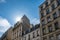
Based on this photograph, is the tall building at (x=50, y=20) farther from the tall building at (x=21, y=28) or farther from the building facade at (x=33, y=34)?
the tall building at (x=21, y=28)

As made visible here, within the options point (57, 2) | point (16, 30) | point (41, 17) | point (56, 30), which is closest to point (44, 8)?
point (41, 17)

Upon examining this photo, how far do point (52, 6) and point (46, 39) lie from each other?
9.60 meters

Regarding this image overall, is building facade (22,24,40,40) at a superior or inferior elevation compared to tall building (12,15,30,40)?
inferior

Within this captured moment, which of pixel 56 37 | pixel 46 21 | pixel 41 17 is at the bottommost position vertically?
pixel 56 37

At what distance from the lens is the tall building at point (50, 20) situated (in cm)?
2983

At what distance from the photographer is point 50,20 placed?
32500 millimetres

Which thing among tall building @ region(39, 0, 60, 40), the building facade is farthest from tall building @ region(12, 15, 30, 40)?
tall building @ region(39, 0, 60, 40)

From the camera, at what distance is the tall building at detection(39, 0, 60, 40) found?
2983 cm

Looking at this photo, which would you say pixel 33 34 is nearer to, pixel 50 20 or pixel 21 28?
pixel 21 28

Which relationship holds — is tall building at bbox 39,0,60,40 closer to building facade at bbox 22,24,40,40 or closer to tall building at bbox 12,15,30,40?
building facade at bbox 22,24,40,40

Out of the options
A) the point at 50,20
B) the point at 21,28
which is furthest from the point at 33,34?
the point at 50,20

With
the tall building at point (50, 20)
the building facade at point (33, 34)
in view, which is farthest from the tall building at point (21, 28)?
the tall building at point (50, 20)

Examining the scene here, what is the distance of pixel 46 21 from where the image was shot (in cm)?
3394

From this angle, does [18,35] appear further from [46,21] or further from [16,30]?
[46,21]
